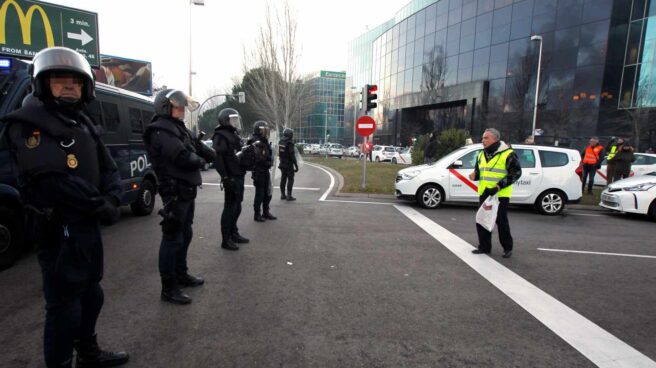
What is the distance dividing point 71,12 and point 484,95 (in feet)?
98.8

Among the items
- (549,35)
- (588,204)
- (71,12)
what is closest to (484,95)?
(549,35)

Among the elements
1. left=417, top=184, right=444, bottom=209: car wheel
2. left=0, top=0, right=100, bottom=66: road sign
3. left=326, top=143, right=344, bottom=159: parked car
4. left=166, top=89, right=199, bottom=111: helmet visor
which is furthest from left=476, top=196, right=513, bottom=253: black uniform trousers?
left=326, top=143, right=344, bottom=159: parked car

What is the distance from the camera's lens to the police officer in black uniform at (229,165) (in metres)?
5.39

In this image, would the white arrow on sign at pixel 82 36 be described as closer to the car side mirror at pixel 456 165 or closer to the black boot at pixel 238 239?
the black boot at pixel 238 239

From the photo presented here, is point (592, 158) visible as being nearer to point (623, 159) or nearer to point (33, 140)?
point (623, 159)

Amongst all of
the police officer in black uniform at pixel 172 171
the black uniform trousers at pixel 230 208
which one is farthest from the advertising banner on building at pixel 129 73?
the police officer in black uniform at pixel 172 171

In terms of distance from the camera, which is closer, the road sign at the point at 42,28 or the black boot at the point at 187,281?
the black boot at the point at 187,281

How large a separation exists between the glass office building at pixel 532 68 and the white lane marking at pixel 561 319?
79.8ft

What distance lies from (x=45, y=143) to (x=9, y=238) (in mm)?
3353

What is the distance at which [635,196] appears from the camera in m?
9.01

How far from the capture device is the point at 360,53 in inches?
2525

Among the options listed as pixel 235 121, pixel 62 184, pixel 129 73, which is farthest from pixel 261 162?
pixel 129 73

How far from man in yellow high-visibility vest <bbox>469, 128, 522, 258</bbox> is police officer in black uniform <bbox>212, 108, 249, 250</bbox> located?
11.9ft

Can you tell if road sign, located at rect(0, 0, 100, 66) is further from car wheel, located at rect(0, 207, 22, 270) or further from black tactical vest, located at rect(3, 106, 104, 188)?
black tactical vest, located at rect(3, 106, 104, 188)
